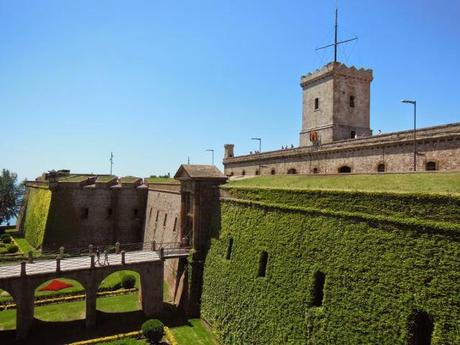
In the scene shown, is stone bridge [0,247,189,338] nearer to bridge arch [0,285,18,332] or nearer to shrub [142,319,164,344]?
bridge arch [0,285,18,332]

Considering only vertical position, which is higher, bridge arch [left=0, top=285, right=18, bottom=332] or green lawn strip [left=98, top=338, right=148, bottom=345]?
bridge arch [left=0, top=285, right=18, bottom=332]

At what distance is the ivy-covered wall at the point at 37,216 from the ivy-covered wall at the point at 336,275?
2579cm

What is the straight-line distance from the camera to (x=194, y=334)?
21547 mm

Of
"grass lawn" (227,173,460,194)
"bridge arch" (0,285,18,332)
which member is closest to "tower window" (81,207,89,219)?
"bridge arch" (0,285,18,332)

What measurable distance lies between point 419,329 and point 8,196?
68267 mm

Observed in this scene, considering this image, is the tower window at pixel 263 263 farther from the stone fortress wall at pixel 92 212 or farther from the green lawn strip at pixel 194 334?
the stone fortress wall at pixel 92 212

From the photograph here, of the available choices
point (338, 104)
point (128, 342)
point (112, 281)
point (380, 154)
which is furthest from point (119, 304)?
point (338, 104)

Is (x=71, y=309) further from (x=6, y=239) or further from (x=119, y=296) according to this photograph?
(x=6, y=239)

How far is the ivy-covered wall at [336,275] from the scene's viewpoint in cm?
1136

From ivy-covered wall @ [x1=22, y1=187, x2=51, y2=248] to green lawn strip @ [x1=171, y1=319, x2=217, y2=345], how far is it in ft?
75.7

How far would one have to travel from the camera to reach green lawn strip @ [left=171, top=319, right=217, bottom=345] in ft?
67.6

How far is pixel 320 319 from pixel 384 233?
14.8 feet

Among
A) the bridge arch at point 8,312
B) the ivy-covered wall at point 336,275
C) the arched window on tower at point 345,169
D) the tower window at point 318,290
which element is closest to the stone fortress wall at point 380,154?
the arched window on tower at point 345,169

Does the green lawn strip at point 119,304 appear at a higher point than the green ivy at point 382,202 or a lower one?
lower
